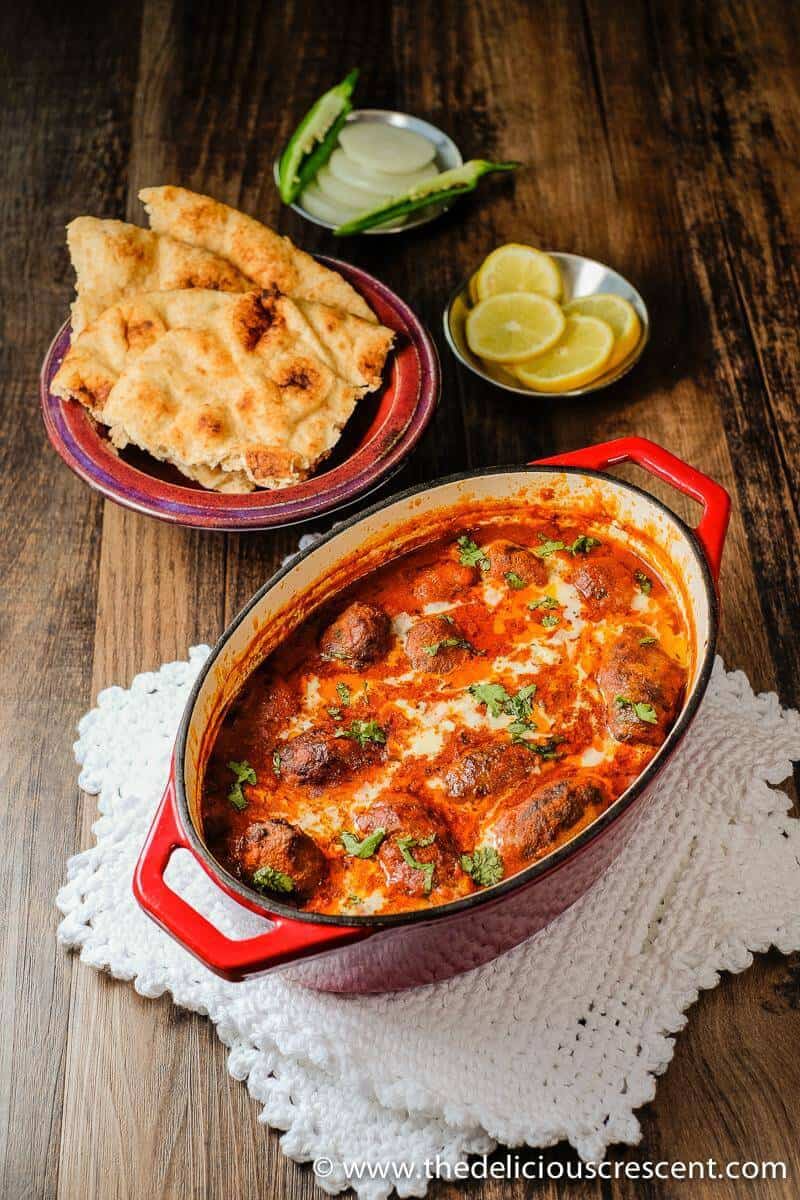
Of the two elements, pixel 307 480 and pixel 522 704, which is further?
pixel 307 480

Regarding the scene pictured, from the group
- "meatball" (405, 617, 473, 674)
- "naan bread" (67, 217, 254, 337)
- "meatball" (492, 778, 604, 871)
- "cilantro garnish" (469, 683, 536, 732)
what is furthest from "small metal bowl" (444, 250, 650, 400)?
"meatball" (492, 778, 604, 871)

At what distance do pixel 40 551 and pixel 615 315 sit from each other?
1.66 m

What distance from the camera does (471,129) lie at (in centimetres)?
396

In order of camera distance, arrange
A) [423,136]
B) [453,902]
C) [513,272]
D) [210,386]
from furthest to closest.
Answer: [423,136] → [513,272] → [210,386] → [453,902]

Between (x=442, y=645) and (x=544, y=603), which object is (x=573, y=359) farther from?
(x=442, y=645)

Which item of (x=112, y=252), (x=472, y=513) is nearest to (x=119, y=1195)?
(x=472, y=513)

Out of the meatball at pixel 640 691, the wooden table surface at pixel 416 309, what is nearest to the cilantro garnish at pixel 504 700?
the meatball at pixel 640 691

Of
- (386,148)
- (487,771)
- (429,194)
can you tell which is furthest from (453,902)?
(386,148)

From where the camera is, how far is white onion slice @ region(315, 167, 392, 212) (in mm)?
3645

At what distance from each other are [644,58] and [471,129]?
69 centimetres

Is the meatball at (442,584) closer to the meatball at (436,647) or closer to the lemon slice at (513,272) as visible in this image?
the meatball at (436,647)

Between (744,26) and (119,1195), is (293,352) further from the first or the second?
(744,26)

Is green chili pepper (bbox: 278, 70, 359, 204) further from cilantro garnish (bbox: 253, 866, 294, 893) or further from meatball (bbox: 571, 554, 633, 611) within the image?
cilantro garnish (bbox: 253, 866, 294, 893)

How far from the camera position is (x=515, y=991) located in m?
2.34
